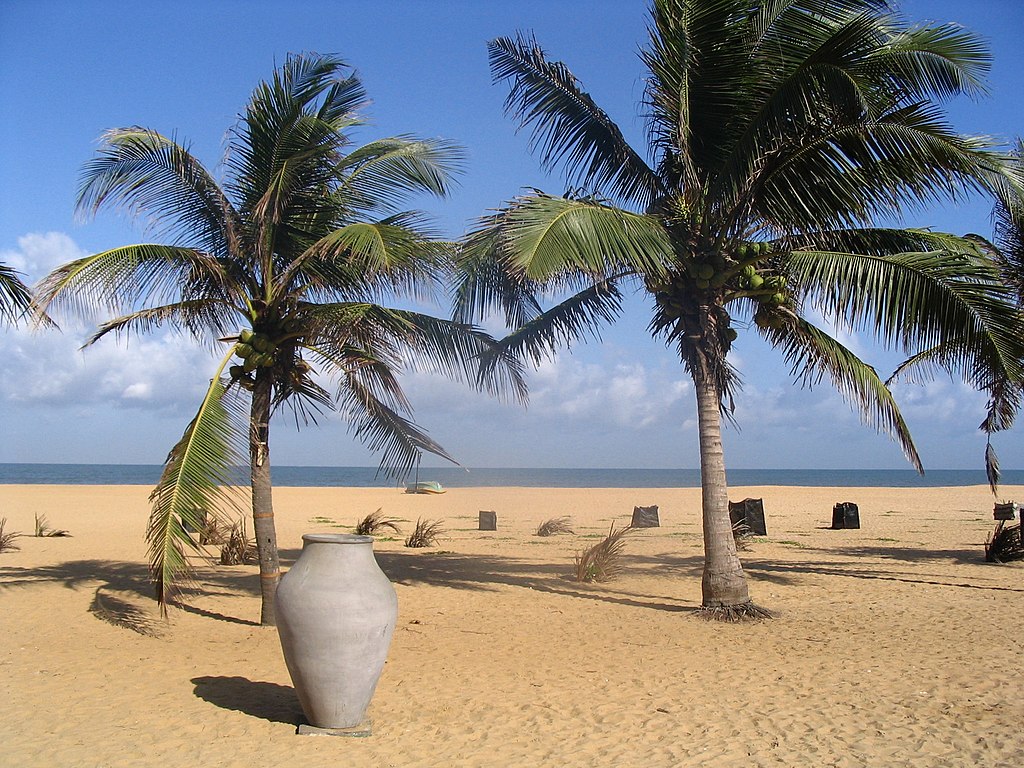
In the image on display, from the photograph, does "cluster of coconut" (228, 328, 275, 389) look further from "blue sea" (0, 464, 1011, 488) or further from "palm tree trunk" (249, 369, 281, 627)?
"blue sea" (0, 464, 1011, 488)

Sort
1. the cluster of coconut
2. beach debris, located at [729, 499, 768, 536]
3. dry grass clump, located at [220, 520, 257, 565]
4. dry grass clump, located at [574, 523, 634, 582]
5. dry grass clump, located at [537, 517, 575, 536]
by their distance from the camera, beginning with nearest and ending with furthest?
1. the cluster of coconut
2. dry grass clump, located at [574, 523, 634, 582]
3. dry grass clump, located at [220, 520, 257, 565]
4. beach debris, located at [729, 499, 768, 536]
5. dry grass clump, located at [537, 517, 575, 536]

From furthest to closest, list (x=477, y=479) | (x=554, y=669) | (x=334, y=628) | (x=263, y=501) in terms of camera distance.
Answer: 1. (x=477, y=479)
2. (x=263, y=501)
3. (x=554, y=669)
4. (x=334, y=628)

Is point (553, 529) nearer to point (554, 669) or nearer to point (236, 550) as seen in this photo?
point (236, 550)

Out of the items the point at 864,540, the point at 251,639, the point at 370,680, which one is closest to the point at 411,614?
the point at 251,639

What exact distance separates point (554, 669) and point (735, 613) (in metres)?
2.79

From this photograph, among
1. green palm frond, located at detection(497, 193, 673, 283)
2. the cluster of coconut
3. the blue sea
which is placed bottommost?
the blue sea

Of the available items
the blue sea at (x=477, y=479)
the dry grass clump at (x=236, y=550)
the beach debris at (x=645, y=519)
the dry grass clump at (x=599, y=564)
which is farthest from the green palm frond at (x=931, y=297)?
the blue sea at (x=477, y=479)

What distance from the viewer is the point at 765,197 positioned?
920cm

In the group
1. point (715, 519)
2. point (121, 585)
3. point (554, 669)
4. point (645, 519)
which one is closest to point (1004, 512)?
point (645, 519)

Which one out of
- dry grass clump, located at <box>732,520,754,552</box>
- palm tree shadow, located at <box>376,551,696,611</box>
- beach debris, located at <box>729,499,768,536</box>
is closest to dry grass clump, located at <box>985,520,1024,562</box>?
dry grass clump, located at <box>732,520,754,552</box>

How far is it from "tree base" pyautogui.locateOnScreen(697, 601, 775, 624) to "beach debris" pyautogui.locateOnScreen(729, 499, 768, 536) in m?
7.27

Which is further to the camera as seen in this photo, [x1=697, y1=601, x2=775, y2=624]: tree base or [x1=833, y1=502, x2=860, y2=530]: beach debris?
[x1=833, y1=502, x2=860, y2=530]: beach debris

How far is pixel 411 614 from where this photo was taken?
9.34 meters

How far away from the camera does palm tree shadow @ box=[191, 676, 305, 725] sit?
18.6ft
